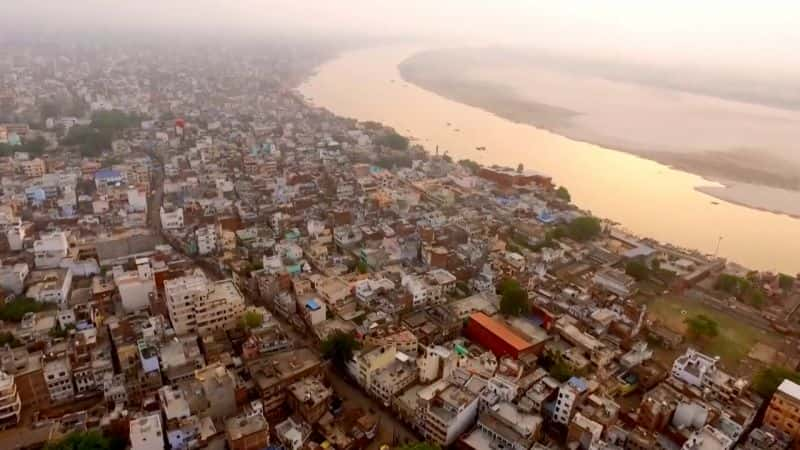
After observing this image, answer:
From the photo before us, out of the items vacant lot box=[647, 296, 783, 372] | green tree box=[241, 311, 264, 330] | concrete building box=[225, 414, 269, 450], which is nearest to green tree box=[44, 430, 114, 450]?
concrete building box=[225, 414, 269, 450]

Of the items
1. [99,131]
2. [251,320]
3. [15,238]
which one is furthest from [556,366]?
[99,131]

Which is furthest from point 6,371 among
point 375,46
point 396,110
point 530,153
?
point 375,46

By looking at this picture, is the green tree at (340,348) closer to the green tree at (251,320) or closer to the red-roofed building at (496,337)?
the green tree at (251,320)

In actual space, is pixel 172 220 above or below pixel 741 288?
below

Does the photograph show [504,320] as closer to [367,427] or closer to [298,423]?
[367,427]

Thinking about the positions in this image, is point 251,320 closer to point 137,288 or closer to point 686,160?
point 137,288

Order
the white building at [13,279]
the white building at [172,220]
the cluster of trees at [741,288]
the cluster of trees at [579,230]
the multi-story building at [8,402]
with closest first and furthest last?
the multi-story building at [8,402]
the white building at [13,279]
the cluster of trees at [741,288]
the white building at [172,220]
the cluster of trees at [579,230]

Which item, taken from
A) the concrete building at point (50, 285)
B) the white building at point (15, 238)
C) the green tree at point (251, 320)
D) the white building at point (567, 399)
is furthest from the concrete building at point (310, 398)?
the white building at point (15, 238)

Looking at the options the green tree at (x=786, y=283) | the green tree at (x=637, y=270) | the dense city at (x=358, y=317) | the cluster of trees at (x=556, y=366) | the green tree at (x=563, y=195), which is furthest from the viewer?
the green tree at (x=563, y=195)
